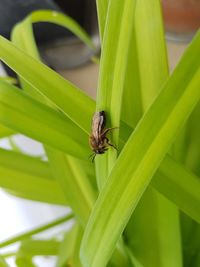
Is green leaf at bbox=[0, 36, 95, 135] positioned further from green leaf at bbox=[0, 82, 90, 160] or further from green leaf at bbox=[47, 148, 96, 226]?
green leaf at bbox=[47, 148, 96, 226]

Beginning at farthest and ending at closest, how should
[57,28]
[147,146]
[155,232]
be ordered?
[57,28]
[155,232]
[147,146]

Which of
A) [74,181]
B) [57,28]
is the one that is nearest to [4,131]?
[74,181]

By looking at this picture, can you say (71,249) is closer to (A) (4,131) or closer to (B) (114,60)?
(A) (4,131)

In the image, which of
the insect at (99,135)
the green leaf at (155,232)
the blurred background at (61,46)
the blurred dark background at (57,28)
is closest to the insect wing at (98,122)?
the insect at (99,135)

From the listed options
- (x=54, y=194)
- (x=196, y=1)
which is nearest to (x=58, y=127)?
(x=54, y=194)

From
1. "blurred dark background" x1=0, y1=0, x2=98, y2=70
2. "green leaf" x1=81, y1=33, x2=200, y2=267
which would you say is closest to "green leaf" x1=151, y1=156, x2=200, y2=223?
"green leaf" x1=81, y1=33, x2=200, y2=267

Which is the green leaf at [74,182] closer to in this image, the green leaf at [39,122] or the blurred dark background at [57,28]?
the green leaf at [39,122]

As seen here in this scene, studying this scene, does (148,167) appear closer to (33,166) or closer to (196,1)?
(33,166)
